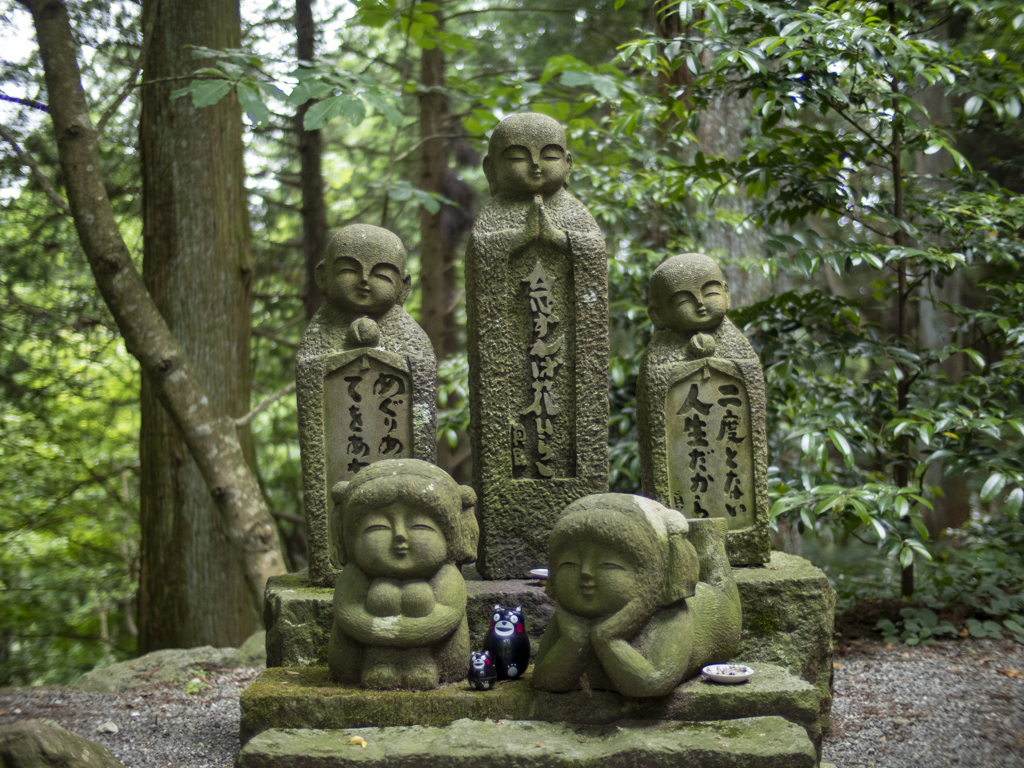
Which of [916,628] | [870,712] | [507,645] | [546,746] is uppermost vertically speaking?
[507,645]

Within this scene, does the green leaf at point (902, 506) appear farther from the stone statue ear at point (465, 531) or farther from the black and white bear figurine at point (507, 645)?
the stone statue ear at point (465, 531)

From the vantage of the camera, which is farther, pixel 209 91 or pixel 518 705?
pixel 209 91

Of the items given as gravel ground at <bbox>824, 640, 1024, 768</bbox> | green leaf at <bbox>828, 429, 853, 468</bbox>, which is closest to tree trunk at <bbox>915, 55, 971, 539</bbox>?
gravel ground at <bbox>824, 640, 1024, 768</bbox>

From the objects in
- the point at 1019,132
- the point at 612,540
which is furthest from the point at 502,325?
the point at 1019,132

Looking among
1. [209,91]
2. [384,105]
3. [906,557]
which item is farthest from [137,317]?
[906,557]

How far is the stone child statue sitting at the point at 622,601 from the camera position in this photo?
109 inches

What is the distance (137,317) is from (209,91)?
1.59 m

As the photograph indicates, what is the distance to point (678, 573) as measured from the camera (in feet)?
9.23

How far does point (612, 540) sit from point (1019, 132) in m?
5.49

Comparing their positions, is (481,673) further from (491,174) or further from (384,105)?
(384,105)

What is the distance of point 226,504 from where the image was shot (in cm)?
523

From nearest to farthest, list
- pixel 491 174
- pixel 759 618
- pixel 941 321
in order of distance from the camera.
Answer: pixel 759 618, pixel 491 174, pixel 941 321

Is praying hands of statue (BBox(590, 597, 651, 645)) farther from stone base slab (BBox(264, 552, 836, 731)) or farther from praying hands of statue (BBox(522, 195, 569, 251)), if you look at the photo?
praying hands of statue (BBox(522, 195, 569, 251))

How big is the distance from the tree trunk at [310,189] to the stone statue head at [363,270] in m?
3.47
